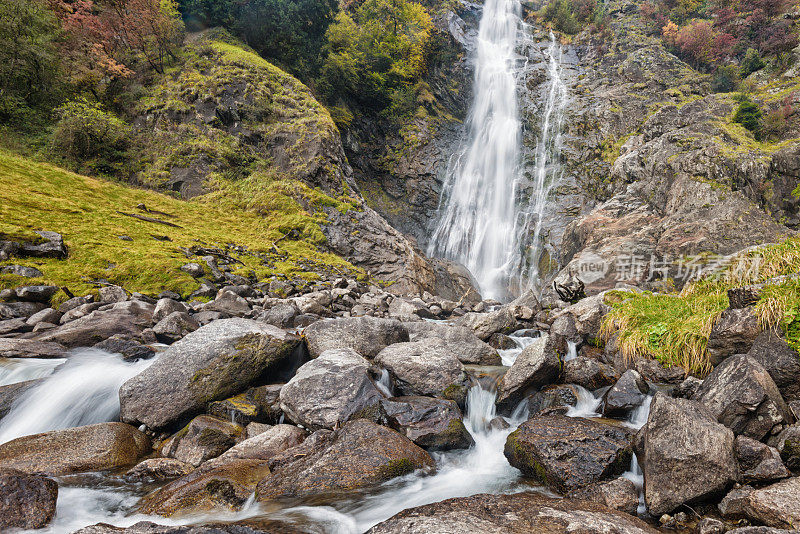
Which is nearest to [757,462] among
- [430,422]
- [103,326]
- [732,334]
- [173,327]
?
[732,334]

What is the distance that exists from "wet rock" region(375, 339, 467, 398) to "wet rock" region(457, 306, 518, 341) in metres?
3.17

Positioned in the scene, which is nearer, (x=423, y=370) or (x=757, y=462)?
(x=757, y=462)

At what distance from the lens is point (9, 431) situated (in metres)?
4.78

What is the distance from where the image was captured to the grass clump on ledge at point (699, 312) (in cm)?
495

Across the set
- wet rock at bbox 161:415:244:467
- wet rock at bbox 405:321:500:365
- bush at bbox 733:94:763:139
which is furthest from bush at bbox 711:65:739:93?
wet rock at bbox 161:415:244:467

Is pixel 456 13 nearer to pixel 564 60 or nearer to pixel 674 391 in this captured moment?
pixel 564 60

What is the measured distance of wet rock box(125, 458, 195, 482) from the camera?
4016mm

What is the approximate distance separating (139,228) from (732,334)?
16672 millimetres

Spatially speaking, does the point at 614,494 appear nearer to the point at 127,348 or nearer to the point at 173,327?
the point at 127,348

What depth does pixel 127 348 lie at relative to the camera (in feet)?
21.1

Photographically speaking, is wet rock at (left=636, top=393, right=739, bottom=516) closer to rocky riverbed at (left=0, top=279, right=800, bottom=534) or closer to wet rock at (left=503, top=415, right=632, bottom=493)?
rocky riverbed at (left=0, top=279, right=800, bottom=534)

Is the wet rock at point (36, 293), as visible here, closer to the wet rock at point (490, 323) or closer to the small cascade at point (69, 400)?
the small cascade at point (69, 400)

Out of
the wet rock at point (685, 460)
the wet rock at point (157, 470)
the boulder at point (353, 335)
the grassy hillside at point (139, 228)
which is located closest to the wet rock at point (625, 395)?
the wet rock at point (685, 460)

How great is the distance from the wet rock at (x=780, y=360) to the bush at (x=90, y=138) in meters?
24.8
